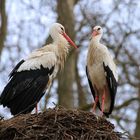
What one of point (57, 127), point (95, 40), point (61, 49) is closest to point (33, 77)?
point (61, 49)

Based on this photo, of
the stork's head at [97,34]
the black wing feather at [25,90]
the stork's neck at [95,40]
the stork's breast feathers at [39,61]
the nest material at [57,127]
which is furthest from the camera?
the stork's head at [97,34]

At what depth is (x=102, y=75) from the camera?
11156 mm

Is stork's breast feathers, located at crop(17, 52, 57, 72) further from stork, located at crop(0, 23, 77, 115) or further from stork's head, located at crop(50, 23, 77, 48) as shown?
stork's head, located at crop(50, 23, 77, 48)

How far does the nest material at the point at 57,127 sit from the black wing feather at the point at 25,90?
905 mm

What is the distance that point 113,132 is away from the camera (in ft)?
30.0

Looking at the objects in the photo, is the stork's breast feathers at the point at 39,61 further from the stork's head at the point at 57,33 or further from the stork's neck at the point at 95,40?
the stork's neck at the point at 95,40

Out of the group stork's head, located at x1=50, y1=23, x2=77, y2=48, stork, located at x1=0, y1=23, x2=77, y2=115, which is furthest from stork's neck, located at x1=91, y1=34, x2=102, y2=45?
stork, located at x1=0, y1=23, x2=77, y2=115

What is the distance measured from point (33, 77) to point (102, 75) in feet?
4.26

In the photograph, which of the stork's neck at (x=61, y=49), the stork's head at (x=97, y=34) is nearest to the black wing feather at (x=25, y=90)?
the stork's neck at (x=61, y=49)

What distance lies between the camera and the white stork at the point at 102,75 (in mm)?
11102

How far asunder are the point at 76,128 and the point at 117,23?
8964 mm

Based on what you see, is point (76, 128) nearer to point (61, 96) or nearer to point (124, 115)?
point (61, 96)

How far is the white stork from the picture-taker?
36.4ft

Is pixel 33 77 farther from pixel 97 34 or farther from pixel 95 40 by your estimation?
pixel 97 34
